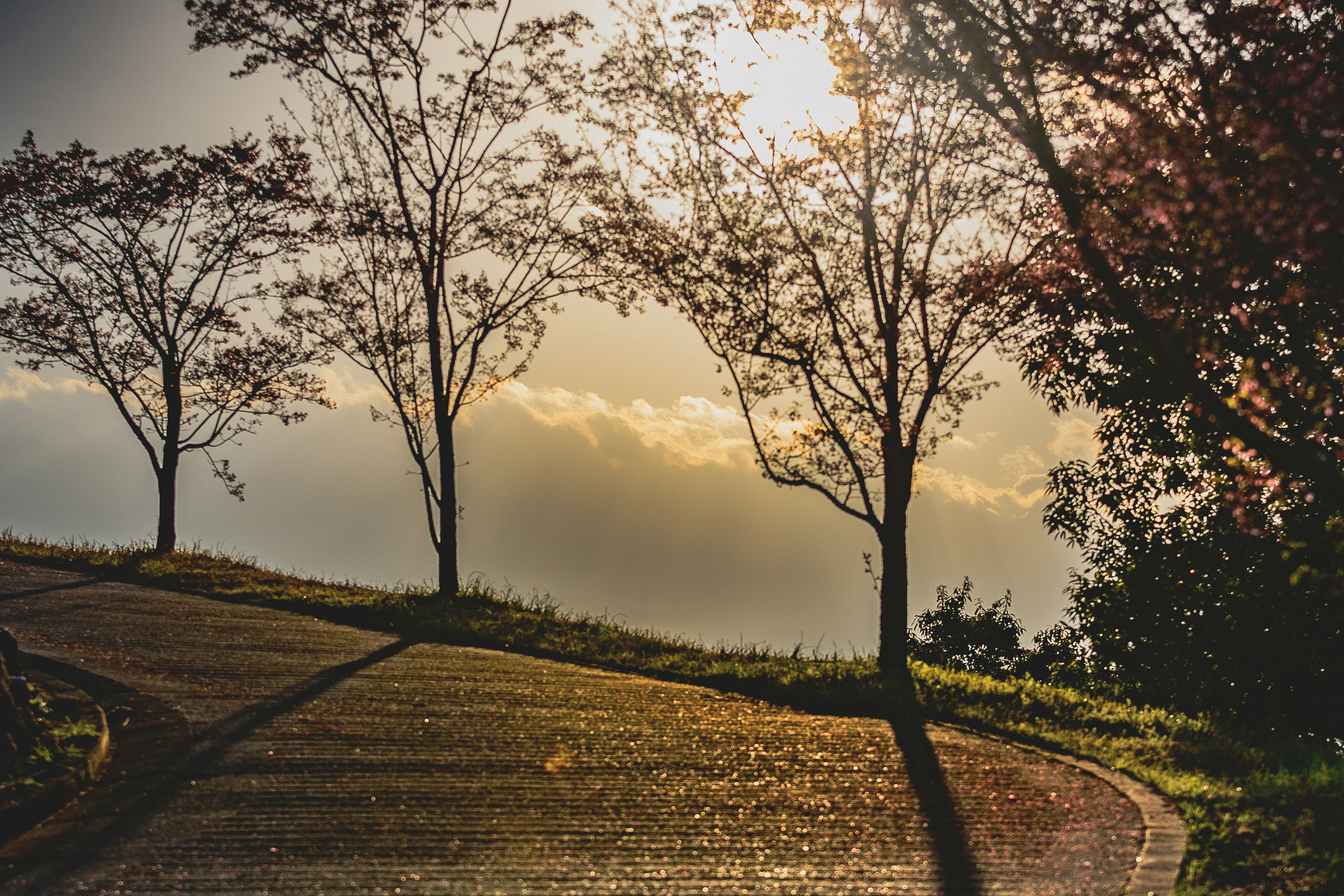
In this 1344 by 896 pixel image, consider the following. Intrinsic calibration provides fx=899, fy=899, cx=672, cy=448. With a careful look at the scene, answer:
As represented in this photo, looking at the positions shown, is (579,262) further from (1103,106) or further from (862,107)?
(1103,106)

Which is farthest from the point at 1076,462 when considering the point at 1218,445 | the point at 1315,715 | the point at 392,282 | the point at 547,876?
the point at 547,876

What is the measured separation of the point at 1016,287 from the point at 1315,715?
9.35 metres

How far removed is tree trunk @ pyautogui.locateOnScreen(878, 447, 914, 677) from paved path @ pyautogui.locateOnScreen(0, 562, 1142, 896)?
2.99 metres

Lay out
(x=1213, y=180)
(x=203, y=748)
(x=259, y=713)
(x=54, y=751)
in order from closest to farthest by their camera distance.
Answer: (x=1213, y=180) → (x=54, y=751) → (x=203, y=748) → (x=259, y=713)

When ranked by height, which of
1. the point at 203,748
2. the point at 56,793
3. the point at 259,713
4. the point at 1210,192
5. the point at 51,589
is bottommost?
the point at 56,793

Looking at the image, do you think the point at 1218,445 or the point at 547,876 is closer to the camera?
the point at 547,876

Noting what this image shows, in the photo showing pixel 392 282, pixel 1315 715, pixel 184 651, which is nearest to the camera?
pixel 184 651

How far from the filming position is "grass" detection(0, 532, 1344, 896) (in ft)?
17.6

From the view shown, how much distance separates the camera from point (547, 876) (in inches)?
187

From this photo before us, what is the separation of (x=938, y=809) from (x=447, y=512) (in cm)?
1035

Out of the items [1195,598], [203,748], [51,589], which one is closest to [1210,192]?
[203,748]

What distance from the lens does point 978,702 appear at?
894 cm

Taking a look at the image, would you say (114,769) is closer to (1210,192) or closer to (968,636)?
(1210,192)

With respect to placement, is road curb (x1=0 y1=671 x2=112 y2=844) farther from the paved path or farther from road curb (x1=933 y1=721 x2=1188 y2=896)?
road curb (x1=933 y1=721 x2=1188 y2=896)
